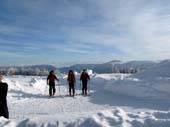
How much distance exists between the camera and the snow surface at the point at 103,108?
7.98 m

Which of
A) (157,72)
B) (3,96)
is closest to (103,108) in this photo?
(3,96)

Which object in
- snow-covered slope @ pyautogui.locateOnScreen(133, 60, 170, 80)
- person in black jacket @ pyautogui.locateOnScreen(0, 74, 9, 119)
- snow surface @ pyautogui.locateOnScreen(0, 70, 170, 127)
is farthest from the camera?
snow-covered slope @ pyautogui.locateOnScreen(133, 60, 170, 80)

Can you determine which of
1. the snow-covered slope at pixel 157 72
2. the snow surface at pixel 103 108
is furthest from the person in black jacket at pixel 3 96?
the snow-covered slope at pixel 157 72

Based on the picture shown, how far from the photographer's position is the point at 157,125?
785 cm

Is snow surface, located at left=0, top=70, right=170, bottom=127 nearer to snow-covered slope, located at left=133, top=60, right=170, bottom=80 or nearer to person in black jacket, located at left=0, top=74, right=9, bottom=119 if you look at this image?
person in black jacket, located at left=0, top=74, right=9, bottom=119

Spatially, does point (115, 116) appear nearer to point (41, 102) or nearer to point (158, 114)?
point (158, 114)

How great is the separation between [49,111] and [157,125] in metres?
8.57

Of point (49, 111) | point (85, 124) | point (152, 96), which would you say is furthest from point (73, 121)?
point (152, 96)

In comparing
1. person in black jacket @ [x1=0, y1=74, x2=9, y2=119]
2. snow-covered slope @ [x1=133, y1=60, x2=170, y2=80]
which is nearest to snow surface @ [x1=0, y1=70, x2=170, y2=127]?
person in black jacket @ [x1=0, y1=74, x2=9, y2=119]

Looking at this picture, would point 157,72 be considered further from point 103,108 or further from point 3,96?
point 3,96

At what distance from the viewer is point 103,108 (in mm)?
16766

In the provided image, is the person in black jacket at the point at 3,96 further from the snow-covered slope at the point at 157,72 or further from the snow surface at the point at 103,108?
the snow-covered slope at the point at 157,72

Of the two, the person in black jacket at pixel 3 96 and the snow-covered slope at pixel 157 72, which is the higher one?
the snow-covered slope at pixel 157 72

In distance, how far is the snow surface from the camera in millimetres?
7980
